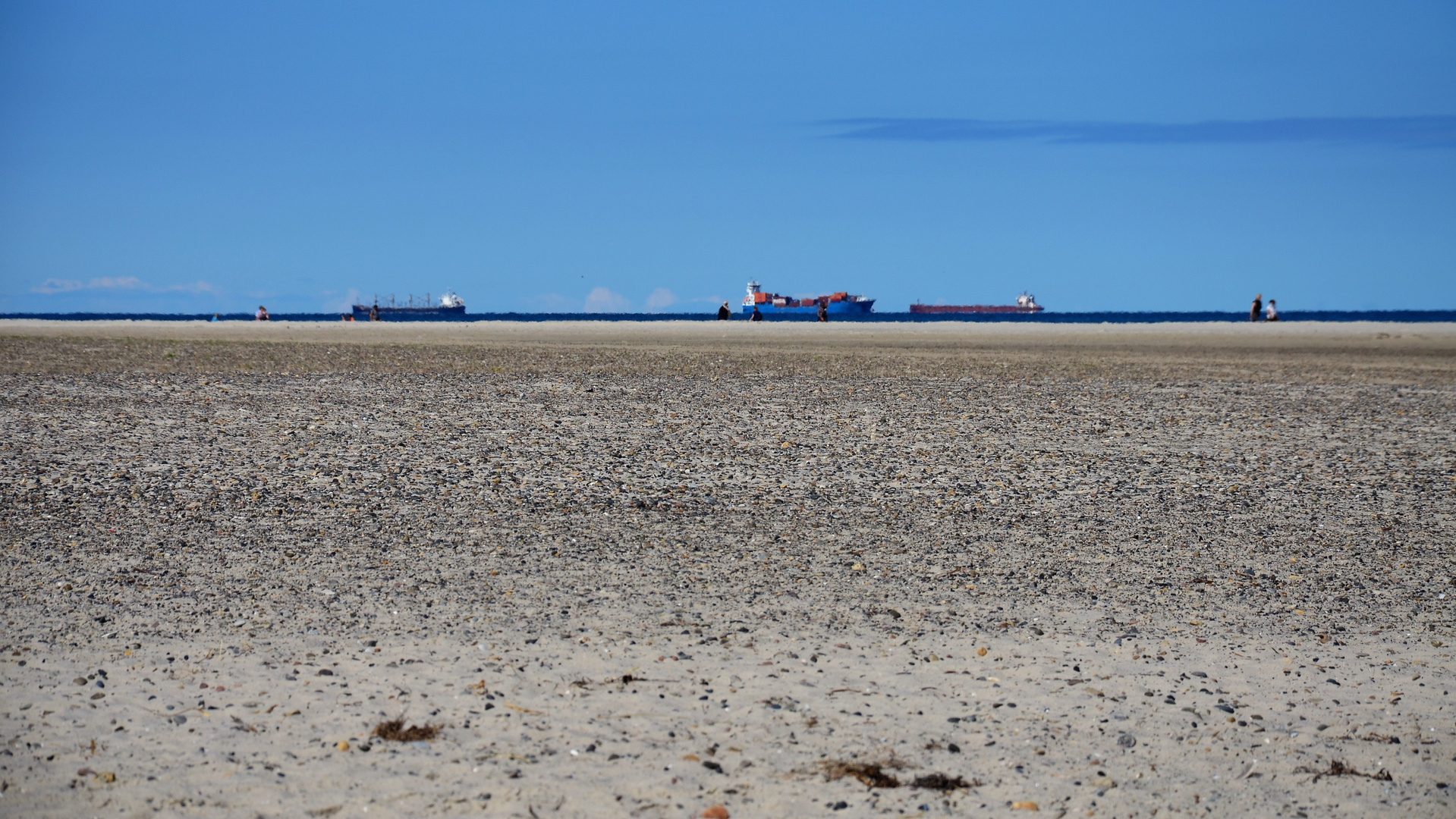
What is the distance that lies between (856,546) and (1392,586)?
2.99 meters

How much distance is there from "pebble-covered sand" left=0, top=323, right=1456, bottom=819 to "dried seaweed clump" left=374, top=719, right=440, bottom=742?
0.11 ft

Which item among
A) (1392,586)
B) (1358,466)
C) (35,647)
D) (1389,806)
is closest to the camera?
A: (1389,806)

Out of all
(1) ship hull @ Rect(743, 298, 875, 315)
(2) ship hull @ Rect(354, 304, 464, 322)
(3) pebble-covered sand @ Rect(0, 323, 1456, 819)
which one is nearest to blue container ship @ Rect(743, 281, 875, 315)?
(1) ship hull @ Rect(743, 298, 875, 315)

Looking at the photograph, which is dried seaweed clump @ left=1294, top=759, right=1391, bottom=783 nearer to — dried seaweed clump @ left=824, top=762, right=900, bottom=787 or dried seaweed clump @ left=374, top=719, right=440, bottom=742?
dried seaweed clump @ left=824, top=762, right=900, bottom=787

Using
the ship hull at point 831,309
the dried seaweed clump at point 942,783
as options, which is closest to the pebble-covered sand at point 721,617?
the dried seaweed clump at point 942,783

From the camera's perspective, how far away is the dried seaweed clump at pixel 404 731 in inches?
166

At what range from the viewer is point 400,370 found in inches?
811

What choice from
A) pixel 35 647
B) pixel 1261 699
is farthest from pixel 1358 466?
pixel 35 647

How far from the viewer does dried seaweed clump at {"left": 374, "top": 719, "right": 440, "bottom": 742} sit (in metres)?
4.21

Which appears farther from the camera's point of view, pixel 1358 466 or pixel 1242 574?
pixel 1358 466

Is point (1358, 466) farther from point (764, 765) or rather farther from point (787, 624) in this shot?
point (764, 765)

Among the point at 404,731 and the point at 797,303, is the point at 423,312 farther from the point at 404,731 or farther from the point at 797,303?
the point at 404,731

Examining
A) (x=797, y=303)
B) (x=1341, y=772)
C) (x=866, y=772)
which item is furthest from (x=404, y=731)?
(x=797, y=303)

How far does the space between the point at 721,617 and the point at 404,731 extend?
1.88 metres
